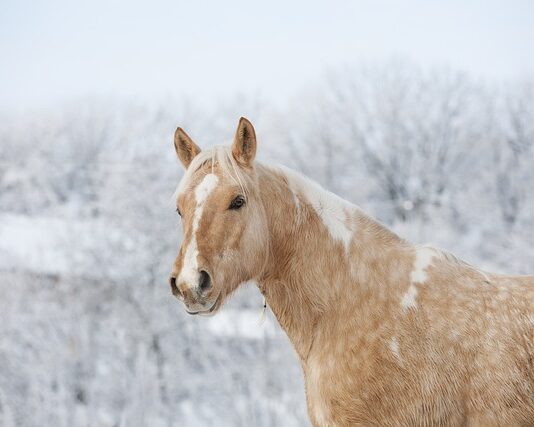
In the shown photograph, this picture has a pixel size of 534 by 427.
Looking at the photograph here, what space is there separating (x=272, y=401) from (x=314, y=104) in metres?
20.4

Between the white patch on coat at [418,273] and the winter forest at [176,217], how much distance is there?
57.0 ft

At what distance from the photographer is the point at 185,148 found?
164 inches

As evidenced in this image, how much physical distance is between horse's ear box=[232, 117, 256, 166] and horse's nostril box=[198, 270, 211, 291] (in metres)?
0.70

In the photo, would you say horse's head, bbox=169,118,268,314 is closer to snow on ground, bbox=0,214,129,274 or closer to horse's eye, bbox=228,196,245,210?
horse's eye, bbox=228,196,245,210

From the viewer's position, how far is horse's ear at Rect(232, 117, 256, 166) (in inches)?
151

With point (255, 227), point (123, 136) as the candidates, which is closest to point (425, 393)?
point (255, 227)

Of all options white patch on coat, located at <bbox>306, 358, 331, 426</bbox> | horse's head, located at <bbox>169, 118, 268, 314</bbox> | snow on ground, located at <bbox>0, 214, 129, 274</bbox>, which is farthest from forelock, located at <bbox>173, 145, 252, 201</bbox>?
snow on ground, located at <bbox>0, 214, 129, 274</bbox>

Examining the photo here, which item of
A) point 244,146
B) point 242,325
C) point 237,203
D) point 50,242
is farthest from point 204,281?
point 50,242

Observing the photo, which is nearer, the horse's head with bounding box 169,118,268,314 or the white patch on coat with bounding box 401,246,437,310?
the horse's head with bounding box 169,118,268,314

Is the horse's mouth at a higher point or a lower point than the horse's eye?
lower

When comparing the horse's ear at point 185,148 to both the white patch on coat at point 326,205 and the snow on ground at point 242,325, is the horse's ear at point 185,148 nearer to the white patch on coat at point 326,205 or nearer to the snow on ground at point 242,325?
the white patch on coat at point 326,205

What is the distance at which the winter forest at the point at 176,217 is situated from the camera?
1032 inches

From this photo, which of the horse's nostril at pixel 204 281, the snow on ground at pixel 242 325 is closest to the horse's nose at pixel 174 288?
the horse's nostril at pixel 204 281

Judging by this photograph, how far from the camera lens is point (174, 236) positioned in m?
29.0
